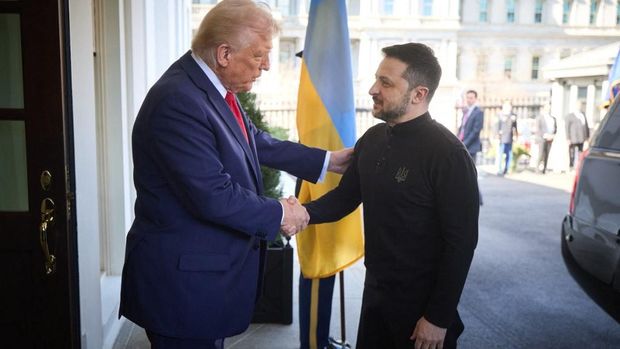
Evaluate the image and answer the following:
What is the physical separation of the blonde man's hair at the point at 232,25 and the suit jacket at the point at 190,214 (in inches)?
4.0

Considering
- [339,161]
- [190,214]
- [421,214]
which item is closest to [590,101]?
[339,161]

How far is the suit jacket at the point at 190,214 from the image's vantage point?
5.97 feet

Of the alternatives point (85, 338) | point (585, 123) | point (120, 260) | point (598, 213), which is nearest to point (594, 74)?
point (585, 123)

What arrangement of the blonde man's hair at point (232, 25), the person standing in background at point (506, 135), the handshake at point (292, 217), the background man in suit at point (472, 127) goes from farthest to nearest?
the person standing in background at point (506, 135) < the background man in suit at point (472, 127) < the handshake at point (292, 217) < the blonde man's hair at point (232, 25)

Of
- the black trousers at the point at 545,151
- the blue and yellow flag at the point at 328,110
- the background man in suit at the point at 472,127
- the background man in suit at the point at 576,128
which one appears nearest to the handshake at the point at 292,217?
the blue and yellow flag at the point at 328,110

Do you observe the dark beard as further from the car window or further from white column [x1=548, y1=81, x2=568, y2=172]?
white column [x1=548, y1=81, x2=568, y2=172]

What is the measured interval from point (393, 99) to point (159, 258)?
1086 mm

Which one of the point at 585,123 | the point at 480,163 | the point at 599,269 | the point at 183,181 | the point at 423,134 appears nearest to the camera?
the point at 183,181

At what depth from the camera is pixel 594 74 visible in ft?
48.1

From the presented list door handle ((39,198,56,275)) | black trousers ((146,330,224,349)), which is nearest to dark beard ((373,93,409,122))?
black trousers ((146,330,224,349))

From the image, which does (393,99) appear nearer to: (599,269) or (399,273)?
(399,273)

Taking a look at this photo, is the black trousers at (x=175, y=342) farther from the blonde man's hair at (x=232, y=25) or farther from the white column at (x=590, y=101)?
the white column at (x=590, y=101)

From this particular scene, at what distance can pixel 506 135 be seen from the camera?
13.7 m

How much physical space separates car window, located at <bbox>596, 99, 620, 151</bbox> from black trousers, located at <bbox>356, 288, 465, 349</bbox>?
6.24 ft
